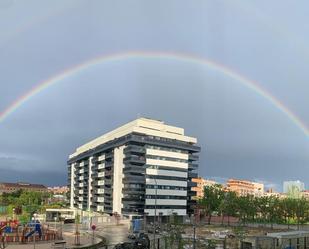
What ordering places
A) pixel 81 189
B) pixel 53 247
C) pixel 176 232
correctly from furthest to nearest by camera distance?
pixel 81 189 → pixel 53 247 → pixel 176 232

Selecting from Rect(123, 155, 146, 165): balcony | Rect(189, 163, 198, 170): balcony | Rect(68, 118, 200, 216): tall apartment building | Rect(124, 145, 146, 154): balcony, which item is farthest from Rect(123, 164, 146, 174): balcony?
Rect(189, 163, 198, 170): balcony

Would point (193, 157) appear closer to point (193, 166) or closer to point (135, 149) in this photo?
point (193, 166)

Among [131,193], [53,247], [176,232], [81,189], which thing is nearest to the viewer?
[176,232]

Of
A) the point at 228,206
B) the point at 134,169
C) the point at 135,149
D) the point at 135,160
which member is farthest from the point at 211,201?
the point at 135,149

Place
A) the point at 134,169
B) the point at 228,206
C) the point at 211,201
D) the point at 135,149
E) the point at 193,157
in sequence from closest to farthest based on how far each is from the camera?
the point at 134,169
the point at 135,149
the point at 228,206
the point at 211,201
the point at 193,157

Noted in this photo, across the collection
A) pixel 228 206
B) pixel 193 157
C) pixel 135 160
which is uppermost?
pixel 193 157

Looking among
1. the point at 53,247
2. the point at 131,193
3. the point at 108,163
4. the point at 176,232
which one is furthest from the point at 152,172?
the point at 176,232

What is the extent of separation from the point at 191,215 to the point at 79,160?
66976 millimetres

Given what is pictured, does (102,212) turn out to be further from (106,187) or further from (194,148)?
(194,148)

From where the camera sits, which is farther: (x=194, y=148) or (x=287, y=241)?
(x=194, y=148)

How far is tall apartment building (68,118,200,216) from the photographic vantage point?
440 feet

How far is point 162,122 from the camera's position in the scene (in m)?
153

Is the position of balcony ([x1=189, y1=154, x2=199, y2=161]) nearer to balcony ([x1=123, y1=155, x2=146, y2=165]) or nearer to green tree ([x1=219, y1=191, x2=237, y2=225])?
green tree ([x1=219, y1=191, x2=237, y2=225])

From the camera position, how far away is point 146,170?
135000mm
